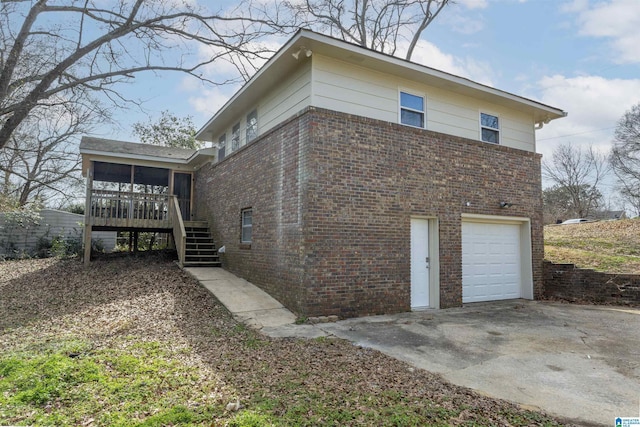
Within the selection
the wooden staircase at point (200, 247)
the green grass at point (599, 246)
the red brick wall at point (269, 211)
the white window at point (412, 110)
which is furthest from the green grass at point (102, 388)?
the green grass at point (599, 246)

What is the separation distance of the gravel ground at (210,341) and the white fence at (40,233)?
5.69 m

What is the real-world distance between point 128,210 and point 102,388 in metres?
9.48

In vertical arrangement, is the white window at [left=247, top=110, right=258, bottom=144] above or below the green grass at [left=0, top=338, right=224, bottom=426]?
above

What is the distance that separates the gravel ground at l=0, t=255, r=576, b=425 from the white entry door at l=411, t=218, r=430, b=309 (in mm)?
3385

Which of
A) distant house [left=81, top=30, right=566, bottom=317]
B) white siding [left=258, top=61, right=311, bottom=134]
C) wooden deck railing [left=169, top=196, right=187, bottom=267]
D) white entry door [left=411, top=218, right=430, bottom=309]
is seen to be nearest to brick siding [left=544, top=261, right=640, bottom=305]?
distant house [left=81, top=30, right=566, bottom=317]

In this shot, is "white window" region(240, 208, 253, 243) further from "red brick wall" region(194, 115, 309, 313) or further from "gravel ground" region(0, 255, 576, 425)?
"gravel ground" region(0, 255, 576, 425)

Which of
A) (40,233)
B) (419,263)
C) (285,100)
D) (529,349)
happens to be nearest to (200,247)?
(285,100)

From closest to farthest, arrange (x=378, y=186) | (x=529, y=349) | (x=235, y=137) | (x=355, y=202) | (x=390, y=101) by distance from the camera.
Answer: (x=529, y=349)
(x=355, y=202)
(x=378, y=186)
(x=390, y=101)
(x=235, y=137)

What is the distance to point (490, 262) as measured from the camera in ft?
32.3

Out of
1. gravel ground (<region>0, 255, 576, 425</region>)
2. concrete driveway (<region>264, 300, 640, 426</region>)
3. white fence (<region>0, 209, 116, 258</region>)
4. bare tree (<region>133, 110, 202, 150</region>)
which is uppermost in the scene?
bare tree (<region>133, 110, 202, 150</region>)

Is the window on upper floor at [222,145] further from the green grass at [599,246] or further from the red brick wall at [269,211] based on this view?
the green grass at [599,246]

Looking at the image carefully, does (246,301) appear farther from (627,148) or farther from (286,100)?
(627,148)

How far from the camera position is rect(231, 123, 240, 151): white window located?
38.6 ft

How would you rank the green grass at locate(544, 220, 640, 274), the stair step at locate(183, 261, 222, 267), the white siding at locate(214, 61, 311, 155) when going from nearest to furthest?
the white siding at locate(214, 61, 311, 155), the green grass at locate(544, 220, 640, 274), the stair step at locate(183, 261, 222, 267)
